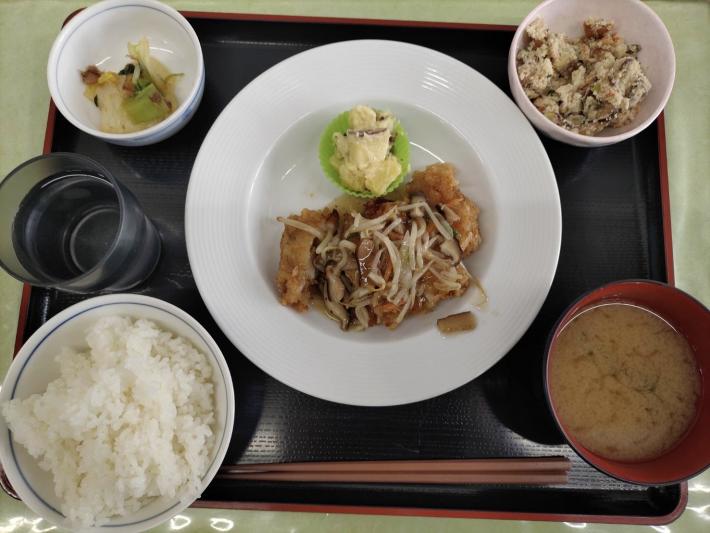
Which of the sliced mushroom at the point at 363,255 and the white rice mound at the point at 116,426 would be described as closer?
the white rice mound at the point at 116,426

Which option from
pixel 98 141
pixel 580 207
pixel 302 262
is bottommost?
pixel 302 262

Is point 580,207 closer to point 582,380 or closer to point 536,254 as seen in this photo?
point 536,254

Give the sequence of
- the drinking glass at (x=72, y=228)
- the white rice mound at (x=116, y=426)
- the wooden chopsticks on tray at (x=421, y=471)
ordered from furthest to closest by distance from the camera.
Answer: the wooden chopsticks on tray at (x=421, y=471) → the drinking glass at (x=72, y=228) → the white rice mound at (x=116, y=426)

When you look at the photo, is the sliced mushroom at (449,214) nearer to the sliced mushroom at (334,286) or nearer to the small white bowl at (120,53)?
the sliced mushroom at (334,286)

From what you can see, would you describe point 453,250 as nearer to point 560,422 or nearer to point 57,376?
point 560,422

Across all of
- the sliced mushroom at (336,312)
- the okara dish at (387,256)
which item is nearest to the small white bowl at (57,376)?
the okara dish at (387,256)

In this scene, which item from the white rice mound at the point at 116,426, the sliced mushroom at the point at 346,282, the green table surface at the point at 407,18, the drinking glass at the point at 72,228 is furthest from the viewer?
the sliced mushroom at the point at 346,282

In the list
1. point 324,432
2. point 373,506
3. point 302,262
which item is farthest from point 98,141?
point 373,506

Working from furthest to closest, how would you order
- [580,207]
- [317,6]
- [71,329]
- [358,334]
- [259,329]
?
[317,6] → [580,207] → [358,334] → [259,329] → [71,329]

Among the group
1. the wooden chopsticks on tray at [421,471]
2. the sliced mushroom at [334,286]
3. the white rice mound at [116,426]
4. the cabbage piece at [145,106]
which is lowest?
the wooden chopsticks on tray at [421,471]
